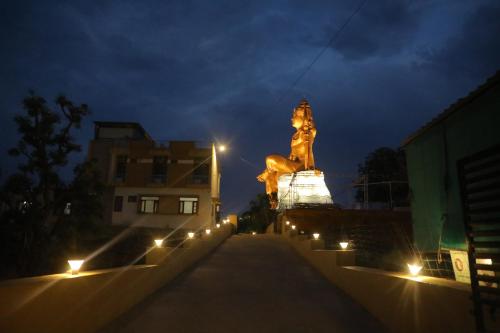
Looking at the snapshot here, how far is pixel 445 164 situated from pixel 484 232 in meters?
3.48

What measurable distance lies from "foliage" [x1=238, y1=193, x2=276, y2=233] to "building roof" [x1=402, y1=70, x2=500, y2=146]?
1944cm

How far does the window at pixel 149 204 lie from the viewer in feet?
91.1

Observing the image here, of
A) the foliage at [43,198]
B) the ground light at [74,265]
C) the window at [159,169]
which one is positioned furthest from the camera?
the window at [159,169]

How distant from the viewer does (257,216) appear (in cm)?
2941

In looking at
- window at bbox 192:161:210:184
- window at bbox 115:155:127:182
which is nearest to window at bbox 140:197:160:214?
window at bbox 115:155:127:182

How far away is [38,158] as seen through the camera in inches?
489

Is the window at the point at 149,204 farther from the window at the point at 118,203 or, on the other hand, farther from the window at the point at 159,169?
the window at the point at 118,203

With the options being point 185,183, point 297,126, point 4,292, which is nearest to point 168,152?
point 185,183

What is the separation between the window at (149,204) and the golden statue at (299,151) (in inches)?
480

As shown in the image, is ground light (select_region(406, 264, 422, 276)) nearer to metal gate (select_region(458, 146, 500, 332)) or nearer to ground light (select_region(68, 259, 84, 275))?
metal gate (select_region(458, 146, 500, 332))

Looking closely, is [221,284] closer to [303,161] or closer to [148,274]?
[148,274]

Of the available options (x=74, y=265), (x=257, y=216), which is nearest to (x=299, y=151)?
(x=257, y=216)

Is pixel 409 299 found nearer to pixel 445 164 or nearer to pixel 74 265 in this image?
pixel 445 164

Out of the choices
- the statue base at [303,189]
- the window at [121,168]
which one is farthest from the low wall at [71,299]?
the window at [121,168]
